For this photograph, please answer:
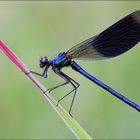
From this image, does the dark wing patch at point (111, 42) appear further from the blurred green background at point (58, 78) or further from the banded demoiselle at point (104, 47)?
the blurred green background at point (58, 78)

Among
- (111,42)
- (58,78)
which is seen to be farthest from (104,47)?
(58,78)

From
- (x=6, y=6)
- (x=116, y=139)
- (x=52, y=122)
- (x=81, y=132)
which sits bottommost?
(x=116, y=139)

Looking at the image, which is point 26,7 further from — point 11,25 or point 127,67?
point 127,67

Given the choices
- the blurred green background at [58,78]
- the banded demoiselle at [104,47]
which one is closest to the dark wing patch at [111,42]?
the banded demoiselle at [104,47]

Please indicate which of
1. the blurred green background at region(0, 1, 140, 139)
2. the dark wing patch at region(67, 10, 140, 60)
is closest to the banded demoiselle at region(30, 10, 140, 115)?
the dark wing patch at region(67, 10, 140, 60)

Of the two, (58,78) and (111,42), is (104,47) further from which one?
(58,78)

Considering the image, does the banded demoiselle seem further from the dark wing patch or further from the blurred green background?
the blurred green background

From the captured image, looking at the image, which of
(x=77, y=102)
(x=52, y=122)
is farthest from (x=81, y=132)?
(x=77, y=102)
